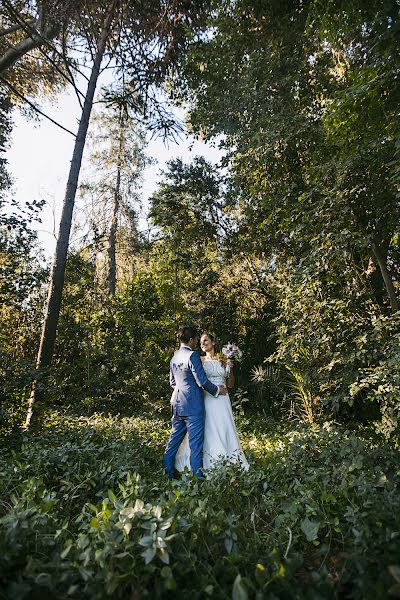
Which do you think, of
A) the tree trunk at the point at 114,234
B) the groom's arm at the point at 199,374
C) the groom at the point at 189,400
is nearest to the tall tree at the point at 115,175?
the tree trunk at the point at 114,234

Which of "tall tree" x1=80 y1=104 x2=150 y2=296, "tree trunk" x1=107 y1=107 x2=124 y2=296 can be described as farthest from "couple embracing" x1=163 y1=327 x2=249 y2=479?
"tall tree" x1=80 y1=104 x2=150 y2=296

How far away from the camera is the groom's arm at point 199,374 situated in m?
4.49

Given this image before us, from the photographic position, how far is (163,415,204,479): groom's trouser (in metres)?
4.43

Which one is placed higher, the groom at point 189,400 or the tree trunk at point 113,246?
the tree trunk at point 113,246

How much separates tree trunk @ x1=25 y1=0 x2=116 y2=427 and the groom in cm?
290

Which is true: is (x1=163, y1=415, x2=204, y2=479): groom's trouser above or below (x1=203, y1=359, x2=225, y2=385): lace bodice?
below

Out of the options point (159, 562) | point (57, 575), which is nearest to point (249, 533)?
point (159, 562)

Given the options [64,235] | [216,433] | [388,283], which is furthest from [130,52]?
[216,433]

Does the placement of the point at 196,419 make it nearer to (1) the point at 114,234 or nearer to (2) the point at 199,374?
(2) the point at 199,374

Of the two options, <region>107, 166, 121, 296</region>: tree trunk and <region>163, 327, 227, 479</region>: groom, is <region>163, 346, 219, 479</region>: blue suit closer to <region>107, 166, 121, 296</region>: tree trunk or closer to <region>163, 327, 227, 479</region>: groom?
Answer: <region>163, 327, 227, 479</region>: groom

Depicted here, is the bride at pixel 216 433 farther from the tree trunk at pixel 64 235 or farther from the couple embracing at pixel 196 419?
the tree trunk at pixel 64 235

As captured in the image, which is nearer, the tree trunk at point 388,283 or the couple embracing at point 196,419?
the couple embracing at point 196,419

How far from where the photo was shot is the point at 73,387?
30.6 feet

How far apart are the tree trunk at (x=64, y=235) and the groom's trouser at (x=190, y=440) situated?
113 inches
